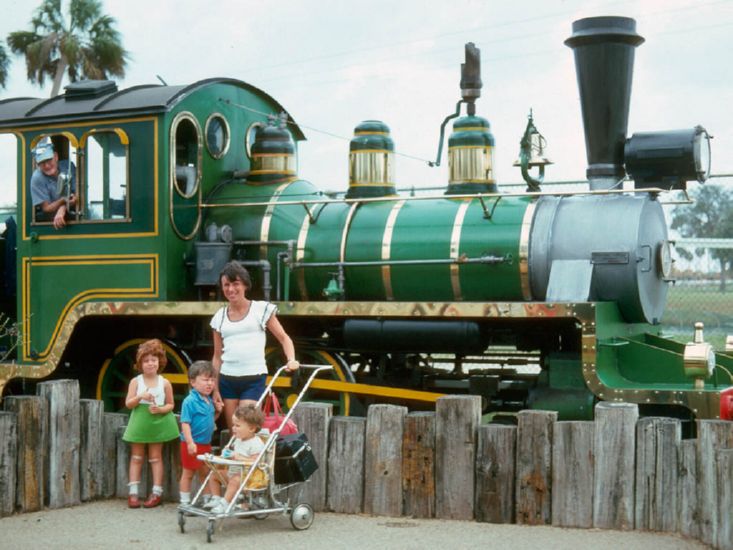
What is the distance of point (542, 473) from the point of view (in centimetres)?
596

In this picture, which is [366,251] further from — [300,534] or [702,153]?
[300,534]

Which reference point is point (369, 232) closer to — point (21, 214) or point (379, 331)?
point (379, 331)

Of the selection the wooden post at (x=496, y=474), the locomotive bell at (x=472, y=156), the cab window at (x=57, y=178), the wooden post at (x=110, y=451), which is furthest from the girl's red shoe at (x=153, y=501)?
the locomotive bell at (x=472, y=156)

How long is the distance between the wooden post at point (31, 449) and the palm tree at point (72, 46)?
2180 centimetres

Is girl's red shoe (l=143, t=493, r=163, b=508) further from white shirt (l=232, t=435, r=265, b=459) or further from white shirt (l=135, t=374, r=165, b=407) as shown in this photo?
white shirt (l=232, t=435, r=265, b=459)

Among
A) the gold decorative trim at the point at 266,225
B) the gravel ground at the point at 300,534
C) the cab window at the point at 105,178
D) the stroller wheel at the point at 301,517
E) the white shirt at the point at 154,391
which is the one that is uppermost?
the cab window at the point at 105,178

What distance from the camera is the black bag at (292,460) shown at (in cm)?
593

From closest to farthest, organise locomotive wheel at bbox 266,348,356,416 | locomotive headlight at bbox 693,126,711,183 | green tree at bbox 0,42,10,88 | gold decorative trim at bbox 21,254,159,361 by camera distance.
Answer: locomotive headlight at bbox 693,126,711,183
locomotive wheel at bbox 266,348,356,416
gold decorative trim at bbox 21,254,159,361
green tree at bbox 0,42,10,88

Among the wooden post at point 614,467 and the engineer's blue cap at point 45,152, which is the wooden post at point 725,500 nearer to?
the wooden post at point 614,467

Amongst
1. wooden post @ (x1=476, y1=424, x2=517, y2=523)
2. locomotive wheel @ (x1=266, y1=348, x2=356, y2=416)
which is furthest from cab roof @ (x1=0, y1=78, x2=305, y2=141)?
wooden post @ (x1=476, y1=424, x2=517, y2=523)

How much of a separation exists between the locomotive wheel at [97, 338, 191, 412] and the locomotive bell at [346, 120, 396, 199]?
1.98 meters

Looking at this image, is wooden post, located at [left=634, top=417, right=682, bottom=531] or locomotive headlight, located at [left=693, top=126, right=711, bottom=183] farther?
locomotive headlight, located at [left=693, top=126, right=711, bottom=183]

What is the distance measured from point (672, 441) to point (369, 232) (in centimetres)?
347

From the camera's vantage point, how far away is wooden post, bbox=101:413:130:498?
270 inches
